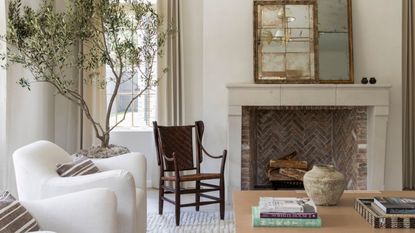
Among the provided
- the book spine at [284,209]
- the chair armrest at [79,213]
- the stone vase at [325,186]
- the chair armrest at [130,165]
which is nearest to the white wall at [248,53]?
the chair armrest at [130,165]

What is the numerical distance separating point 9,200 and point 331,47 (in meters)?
3.79

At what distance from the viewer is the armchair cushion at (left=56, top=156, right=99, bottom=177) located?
2.84 meters

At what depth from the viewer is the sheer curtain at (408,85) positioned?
18.0 ft

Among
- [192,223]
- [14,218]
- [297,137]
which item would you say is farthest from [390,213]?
[297,137]

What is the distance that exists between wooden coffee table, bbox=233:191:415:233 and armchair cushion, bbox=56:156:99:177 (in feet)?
3.15

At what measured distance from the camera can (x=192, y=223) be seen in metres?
4.16

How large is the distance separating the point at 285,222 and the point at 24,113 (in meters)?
3.30

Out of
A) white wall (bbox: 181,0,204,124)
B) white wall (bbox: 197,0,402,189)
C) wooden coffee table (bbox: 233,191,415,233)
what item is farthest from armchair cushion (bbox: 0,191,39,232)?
white wall (bbox: 181,0,204,124)

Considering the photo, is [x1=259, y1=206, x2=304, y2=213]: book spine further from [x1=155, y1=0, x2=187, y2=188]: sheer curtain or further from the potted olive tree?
[x1=155, y1=0, x2=187, y2=188]: sheer curtain

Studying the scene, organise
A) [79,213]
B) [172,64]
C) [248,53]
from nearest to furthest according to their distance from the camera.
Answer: [79,213]
[248,53]
[172,64]

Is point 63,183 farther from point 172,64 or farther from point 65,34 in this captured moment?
point 172,64

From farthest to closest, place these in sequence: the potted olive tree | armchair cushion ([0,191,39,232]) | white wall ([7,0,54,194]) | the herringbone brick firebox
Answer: the herringbone brick firebox < white wall ([7,0,54,194]) < the potted olive tree < armchair cushion ([0,191,39,232])

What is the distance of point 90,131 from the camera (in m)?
5.56

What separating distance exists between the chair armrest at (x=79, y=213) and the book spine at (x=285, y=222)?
71 cm
